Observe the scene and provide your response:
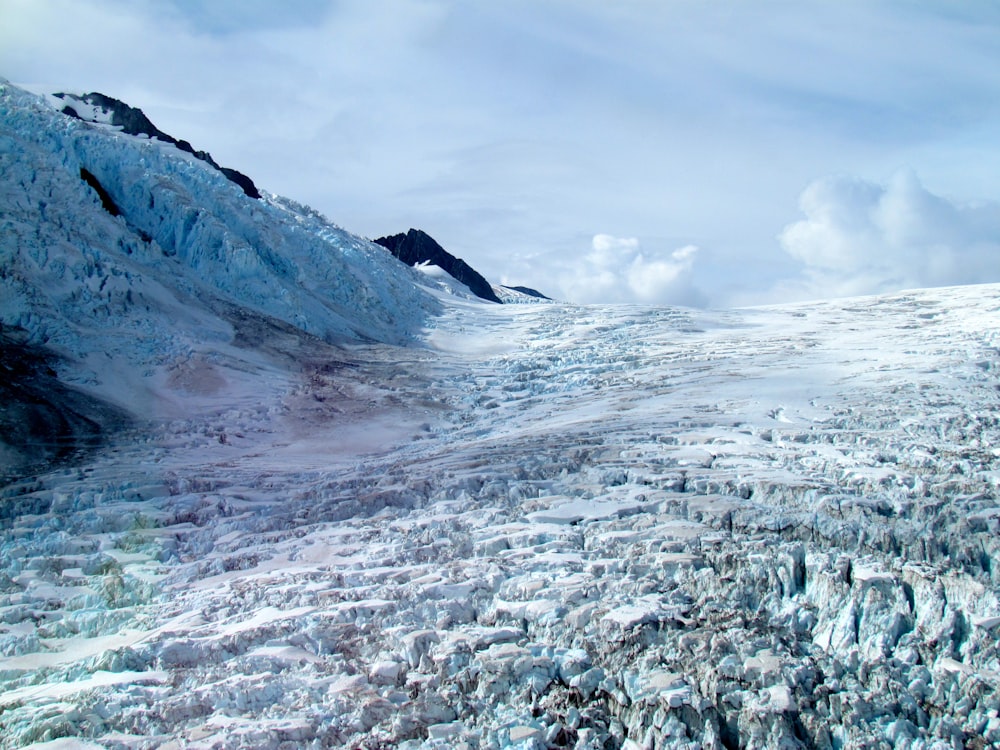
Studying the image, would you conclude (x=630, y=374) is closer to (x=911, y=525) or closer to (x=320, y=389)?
(x=320, y=389)

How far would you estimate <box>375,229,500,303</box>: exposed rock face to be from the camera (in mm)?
58438

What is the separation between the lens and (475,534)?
12.0 m

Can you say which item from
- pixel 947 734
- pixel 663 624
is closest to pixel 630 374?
pixel 663 624

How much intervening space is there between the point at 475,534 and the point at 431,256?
A: 4937 centimetres

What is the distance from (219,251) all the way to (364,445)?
1242cm

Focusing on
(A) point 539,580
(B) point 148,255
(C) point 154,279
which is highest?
(B) point 148,255

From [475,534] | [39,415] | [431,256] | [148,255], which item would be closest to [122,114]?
[148,255]

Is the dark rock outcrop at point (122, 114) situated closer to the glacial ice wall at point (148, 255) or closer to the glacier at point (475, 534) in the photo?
the glacial ice wall at point (148, 255)

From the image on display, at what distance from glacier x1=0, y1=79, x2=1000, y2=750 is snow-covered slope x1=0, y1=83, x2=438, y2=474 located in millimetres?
125

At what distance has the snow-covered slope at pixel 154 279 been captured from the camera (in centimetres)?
1989

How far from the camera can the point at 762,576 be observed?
9828mm

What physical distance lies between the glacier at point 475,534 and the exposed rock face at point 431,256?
3327cm

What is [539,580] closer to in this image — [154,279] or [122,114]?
[154,279]

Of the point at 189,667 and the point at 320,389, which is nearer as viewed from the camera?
the point at 189,667
